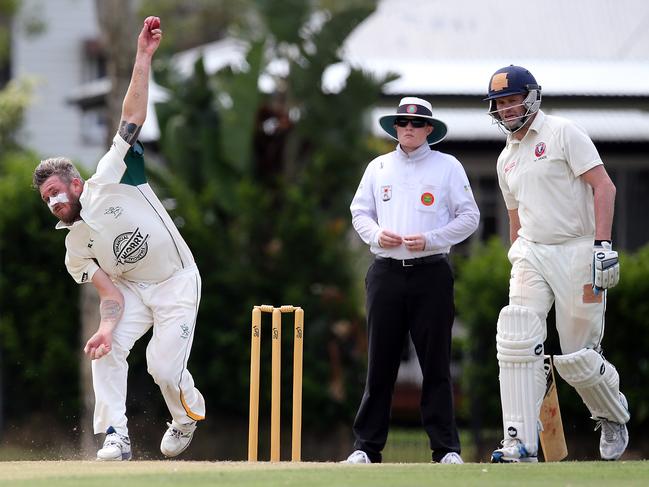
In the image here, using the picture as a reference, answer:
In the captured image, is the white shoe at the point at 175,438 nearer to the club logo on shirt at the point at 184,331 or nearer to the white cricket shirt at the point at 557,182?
the club logo on shirt at the point at 184,331

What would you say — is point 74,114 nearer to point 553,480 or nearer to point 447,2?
point 447,2

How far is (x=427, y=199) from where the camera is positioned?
757 centimetres

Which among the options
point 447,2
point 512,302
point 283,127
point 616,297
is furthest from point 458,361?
point 447,2

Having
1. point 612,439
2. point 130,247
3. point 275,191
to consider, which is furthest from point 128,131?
point 275,191

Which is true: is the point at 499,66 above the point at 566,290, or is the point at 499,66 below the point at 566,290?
above

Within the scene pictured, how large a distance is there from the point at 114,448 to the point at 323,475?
1578 mm

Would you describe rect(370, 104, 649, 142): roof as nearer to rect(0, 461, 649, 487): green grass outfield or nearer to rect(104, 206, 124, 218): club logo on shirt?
rect(104, 206, 124, 218): club logo on shirt

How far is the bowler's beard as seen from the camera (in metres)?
7.33

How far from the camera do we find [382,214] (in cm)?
761

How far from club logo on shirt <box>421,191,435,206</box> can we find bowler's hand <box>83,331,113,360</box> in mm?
1756

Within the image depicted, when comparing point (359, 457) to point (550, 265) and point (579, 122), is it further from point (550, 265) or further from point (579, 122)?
point (579, 122)

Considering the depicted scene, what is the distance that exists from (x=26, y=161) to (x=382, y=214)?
7.01 meters

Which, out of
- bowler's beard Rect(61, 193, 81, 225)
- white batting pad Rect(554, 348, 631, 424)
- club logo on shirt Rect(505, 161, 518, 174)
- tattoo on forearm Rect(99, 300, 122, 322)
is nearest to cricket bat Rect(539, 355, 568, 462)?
white batting pad Rect(554, 348, 631, 424)

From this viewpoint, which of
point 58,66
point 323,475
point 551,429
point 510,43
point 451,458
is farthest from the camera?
point 58,66
